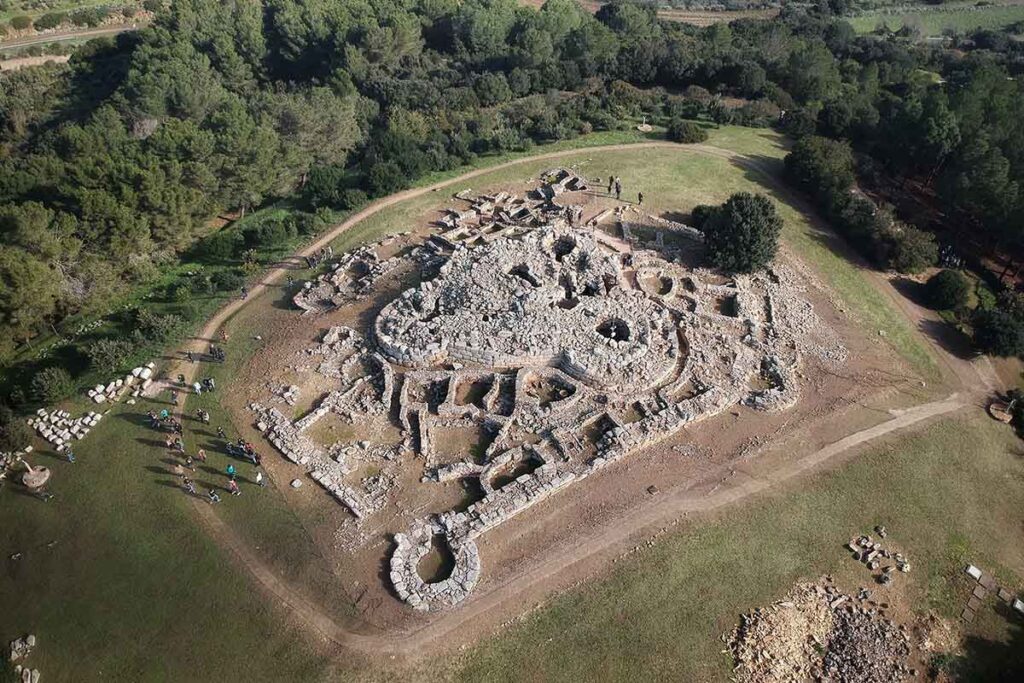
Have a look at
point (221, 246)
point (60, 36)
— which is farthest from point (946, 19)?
point (60, 36)

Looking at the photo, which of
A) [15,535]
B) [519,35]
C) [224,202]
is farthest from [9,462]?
[519,35]

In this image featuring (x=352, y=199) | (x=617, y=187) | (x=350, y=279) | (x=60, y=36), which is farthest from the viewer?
(x=60, y=36)

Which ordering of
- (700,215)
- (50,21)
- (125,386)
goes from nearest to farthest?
1. (125,386)
2. (700,215)
3. (50,21)

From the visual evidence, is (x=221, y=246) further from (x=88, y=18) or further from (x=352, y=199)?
(x=88, y=18)

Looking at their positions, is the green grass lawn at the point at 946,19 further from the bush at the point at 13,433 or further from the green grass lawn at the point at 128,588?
the bush at the point at 13,433

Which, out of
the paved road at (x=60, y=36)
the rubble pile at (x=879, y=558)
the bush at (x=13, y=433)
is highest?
the paved road at (x=60, y=36)

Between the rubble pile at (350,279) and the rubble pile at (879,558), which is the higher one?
the rubble pile at (350,279)

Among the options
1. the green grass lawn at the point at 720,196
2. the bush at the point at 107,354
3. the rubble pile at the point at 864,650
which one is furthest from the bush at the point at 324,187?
the rubble pile at the point at 864,650
